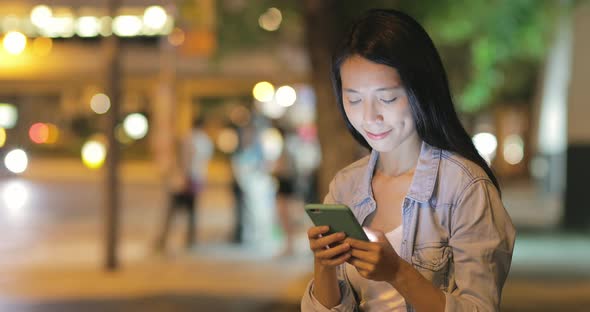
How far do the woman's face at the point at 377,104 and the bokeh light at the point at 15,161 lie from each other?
27.8 meters

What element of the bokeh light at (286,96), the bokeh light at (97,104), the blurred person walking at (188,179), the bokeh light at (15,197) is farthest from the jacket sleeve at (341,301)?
the bokeh light at (97,104)

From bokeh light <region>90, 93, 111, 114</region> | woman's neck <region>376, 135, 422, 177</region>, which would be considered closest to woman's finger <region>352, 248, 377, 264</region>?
woman's neck <region>376, 135, 422, 177</region>

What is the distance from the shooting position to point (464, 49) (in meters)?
23.2

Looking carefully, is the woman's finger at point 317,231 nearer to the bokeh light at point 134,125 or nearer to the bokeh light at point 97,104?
the bokeh light at point 134,125

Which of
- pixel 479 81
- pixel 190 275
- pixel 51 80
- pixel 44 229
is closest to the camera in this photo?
pixel 190 275

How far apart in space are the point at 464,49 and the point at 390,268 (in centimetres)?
2120

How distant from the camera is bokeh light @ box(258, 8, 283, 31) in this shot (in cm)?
1382

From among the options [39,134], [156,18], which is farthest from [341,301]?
[39,134]

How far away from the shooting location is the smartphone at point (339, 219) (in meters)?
2.45

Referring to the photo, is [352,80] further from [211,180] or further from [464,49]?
[211,180]

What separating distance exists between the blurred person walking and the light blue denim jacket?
424 inches

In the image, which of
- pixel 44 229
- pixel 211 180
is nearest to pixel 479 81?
pixel 44 229

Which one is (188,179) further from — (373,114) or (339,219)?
(339,219)

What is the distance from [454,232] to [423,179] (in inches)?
7.1
